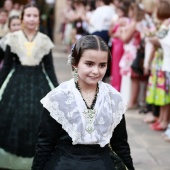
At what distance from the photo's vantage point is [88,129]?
2.59 m

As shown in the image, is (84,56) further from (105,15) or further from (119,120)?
(105,15)

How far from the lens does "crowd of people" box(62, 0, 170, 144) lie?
6.32m

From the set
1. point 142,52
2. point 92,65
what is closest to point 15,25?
point 142,52

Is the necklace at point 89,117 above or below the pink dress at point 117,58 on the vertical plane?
above

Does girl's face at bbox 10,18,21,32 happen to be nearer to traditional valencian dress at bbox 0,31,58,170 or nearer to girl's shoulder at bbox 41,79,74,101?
traditional valencian dress at bbox 0,31,58,170

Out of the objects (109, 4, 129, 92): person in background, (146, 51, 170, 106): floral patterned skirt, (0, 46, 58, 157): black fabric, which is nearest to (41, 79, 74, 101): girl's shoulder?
(0, 46, 58, 157): black fabric

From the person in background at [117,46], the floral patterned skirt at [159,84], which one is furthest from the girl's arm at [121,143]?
the person in background at [117,46]

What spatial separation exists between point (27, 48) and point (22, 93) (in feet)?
1.53

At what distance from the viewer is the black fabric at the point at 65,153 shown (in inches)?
101

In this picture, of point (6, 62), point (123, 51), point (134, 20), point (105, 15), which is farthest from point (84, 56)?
point (105, 15)

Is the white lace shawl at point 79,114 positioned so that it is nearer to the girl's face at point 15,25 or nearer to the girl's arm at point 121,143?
the girl's arm at point 121,143

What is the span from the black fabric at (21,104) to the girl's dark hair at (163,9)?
1945 mm

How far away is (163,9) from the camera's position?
622 cm

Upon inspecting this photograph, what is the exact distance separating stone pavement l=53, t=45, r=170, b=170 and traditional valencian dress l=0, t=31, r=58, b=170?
121 centimetres
